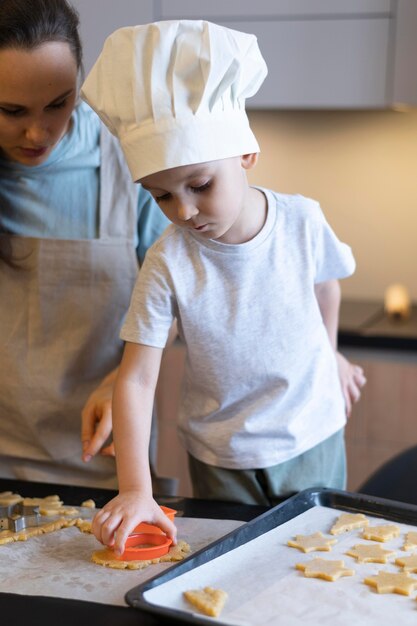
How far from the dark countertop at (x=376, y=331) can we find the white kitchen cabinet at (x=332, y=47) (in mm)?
542

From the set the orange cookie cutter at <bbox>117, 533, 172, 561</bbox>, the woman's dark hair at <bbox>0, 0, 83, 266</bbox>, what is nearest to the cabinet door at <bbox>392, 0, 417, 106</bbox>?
the woman's dark hair at <bbox>0, 0, 83, 266</bbox>

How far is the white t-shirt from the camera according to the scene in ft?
3.65

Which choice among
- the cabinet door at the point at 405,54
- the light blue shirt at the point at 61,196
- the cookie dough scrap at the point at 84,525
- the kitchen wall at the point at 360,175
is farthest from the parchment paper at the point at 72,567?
the kitchen wall at the point at 360,175

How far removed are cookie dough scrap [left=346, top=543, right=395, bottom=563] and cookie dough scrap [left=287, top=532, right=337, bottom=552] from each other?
0.08ft

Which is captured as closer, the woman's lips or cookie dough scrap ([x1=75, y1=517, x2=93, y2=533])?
cookie dough scrap ([x1=75, y1=517, x2=93, y2=533])

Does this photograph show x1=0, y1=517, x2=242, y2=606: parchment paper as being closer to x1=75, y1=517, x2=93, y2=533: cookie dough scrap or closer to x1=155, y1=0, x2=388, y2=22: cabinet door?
x1=75, y1=517, x2=93, y2=533: cookie dough scrap

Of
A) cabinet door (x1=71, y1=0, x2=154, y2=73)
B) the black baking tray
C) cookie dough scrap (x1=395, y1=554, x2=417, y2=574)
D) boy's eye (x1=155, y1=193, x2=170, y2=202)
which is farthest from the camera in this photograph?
cabinet door (x1=71, y1=0, x2=154, y2=73)

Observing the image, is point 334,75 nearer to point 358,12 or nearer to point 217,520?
point 358,12

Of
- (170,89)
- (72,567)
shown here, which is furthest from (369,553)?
(170,89)

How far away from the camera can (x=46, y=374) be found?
1.33 m

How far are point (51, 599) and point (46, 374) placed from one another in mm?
500

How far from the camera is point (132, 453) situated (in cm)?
104

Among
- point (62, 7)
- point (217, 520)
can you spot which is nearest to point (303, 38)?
point (62, 7)

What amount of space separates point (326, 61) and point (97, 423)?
1449mm
